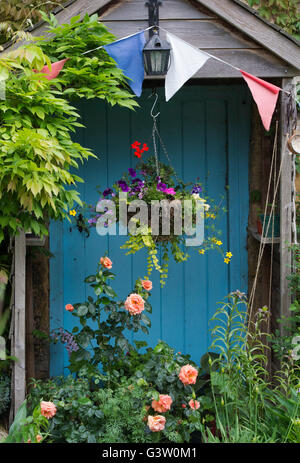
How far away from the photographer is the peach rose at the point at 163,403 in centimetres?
297

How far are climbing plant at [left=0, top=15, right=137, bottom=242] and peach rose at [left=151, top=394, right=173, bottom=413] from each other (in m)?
1.19

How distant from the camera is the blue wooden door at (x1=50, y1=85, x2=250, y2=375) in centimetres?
434

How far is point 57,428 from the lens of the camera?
10.3 ft

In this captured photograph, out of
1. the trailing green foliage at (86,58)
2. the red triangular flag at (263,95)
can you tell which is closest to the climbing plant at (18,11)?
the trailing green foliage at (86,58)

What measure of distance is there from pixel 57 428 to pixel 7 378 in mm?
597

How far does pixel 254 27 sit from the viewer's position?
11.4 ft

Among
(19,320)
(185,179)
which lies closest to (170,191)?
(185,179)

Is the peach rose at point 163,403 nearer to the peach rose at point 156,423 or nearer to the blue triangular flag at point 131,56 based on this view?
the peach rose at point 156,423

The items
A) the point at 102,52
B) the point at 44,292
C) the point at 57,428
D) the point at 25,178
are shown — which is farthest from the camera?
the point at 44,292

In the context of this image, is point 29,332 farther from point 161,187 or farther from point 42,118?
point 42,118

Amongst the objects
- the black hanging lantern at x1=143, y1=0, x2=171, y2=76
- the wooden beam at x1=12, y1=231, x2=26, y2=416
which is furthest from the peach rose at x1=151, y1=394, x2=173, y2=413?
the black hanging lantern at x1=143, y1=0, x2=171, y2=76

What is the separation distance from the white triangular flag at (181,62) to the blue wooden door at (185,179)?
3.16ft
